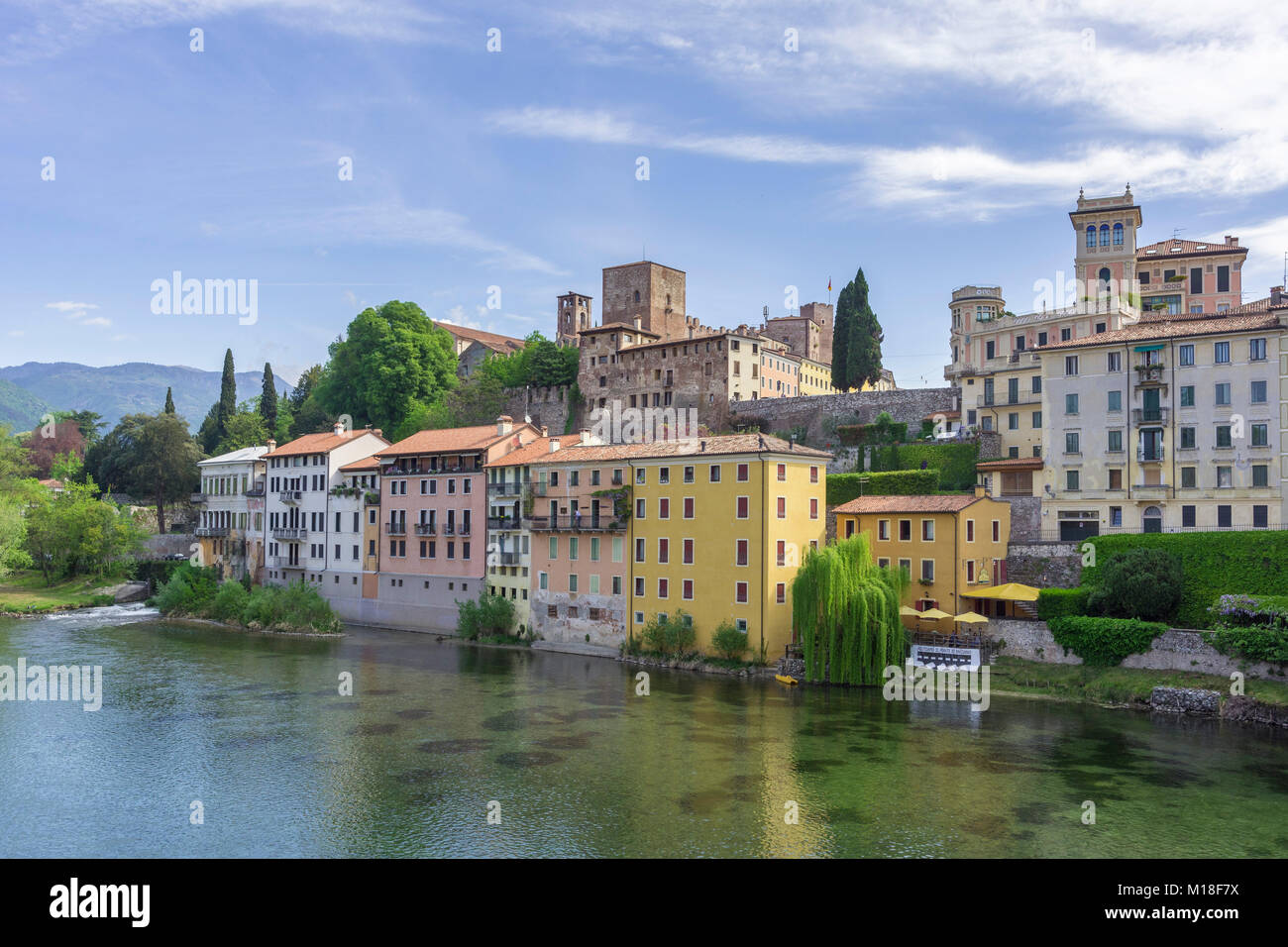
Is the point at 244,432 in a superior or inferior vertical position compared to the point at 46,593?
superior

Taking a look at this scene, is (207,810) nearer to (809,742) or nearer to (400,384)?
(809,742)

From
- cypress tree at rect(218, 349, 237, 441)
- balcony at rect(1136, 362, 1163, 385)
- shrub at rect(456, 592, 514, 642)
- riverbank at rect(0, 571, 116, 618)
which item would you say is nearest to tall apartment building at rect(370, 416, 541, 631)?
shrub at rect(456, 592, 514, 642)

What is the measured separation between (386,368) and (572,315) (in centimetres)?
2883

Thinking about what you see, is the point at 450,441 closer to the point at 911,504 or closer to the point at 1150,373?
the point at 911,504

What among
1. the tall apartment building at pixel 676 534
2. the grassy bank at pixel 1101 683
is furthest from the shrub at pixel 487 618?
the grassy bank at pixel 1101 683

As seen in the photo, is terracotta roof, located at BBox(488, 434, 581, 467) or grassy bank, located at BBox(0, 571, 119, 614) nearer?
terracotta roof, located at BBox(488, 434, 581, 467)

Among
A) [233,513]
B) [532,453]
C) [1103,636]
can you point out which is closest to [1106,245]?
[1103,636]

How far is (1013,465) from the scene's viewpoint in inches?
1943

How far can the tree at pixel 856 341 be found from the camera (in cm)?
7825

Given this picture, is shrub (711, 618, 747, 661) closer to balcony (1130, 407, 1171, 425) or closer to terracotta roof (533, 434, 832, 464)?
terracotta roof (533, 434, 832, 464)

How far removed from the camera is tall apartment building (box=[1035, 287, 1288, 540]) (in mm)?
42062

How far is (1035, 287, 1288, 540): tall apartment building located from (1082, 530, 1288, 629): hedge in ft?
18.7
